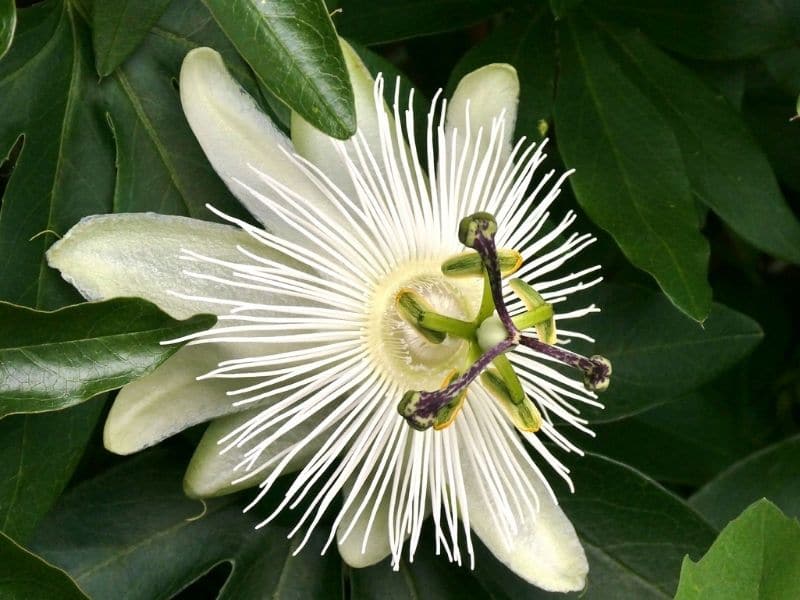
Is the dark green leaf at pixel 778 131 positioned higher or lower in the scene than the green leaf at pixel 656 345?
higher

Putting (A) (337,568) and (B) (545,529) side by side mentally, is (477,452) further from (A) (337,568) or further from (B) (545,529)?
(A) (337,568)

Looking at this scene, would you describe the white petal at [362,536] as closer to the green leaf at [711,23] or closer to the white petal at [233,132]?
the white petal at [233,132]

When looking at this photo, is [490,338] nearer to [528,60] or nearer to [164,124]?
[164,124]

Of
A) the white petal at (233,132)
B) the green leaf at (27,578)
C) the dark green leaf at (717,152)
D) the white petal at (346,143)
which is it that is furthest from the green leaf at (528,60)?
the green leaf at (27,578)

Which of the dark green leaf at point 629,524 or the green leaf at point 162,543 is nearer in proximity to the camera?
the green leaf at point 162,543

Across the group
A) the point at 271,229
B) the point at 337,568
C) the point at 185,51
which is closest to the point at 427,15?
the point at 185,51

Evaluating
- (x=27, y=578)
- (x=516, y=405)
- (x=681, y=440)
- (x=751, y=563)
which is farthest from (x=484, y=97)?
(x=681, y=440)

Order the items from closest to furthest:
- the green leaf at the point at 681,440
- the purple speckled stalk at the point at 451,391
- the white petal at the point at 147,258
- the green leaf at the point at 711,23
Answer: the purple speckled stalk at the point at 451,391, the white petal at the point at 147,258, the green leaf at the point at 711,23, the green leaf at the point at 681,440
